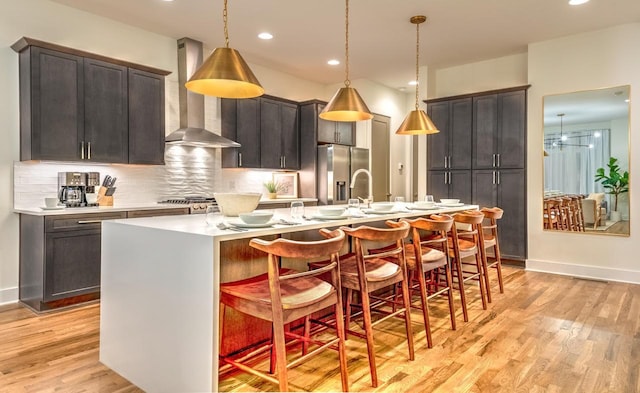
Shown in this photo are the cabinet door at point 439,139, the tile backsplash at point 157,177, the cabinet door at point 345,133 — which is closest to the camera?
the tile backsplash at point 157,177

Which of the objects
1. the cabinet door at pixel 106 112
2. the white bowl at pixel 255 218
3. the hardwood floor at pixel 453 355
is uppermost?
the cabinet door at pixel 106 112

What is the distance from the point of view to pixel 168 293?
6.84ft

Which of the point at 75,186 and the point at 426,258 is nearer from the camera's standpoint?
the point at 426,258

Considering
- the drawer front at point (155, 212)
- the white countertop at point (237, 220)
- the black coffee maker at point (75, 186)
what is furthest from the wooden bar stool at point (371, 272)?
the black coffee maker at point (75, 186)

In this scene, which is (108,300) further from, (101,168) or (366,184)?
(366,184)

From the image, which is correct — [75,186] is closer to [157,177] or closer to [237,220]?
[157,177]

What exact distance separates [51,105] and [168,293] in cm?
279

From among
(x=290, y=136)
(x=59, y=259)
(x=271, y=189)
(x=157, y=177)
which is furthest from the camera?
(x=290, y=136)

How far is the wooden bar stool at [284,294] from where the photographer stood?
72.2 inches

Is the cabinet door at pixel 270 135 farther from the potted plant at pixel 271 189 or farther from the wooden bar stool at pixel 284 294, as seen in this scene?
the wooden bar stool at pixel 284 294

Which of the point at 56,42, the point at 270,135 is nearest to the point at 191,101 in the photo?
the point at 270,135

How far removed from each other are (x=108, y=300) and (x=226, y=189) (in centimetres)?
345

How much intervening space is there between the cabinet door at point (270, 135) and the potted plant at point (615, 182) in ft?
14.1

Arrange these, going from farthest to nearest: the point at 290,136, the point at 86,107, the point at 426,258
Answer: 1. the point at 290,136
2. the point at 86,107
3. the point at 426,258
